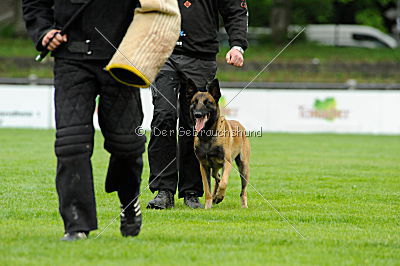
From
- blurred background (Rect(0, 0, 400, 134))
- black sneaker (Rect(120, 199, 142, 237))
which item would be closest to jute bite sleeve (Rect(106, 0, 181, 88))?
black sneaker (Rect(120, 199, 142, 237))

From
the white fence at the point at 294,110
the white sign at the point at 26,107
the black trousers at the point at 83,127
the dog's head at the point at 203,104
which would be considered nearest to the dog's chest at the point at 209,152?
the dog's head at the point at 203,104

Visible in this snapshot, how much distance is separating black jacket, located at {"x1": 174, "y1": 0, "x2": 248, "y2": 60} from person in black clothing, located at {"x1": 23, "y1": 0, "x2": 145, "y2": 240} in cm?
→ 227

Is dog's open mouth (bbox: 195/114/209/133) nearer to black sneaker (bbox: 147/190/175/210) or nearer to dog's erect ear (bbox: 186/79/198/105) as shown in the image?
dog's erect ear (bbox: 186/79/198/105)

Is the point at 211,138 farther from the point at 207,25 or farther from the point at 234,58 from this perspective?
the point at 207,25

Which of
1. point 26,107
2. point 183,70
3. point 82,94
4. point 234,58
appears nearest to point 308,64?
point 26,107

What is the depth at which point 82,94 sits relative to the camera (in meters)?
5.36

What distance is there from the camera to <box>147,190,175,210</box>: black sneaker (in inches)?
301

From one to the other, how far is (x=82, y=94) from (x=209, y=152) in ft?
9.40

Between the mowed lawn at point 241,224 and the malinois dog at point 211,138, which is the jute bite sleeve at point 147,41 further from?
the malinois dog at point 211,138

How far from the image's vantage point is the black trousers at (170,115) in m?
7.82

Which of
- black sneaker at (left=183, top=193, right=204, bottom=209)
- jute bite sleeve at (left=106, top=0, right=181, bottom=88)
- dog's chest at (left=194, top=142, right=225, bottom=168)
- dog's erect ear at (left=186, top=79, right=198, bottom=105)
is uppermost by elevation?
jute bite sleeve at (left=106, top=0, right=181, bottom=88)

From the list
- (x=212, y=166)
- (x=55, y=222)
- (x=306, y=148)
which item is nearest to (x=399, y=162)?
(x=306, y=148)

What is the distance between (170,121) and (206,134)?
17.4 inches

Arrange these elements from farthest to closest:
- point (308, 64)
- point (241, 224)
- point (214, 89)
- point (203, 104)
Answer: point (308, 64)
point (214, 89)
point (203, 104)
point (241, 224)
